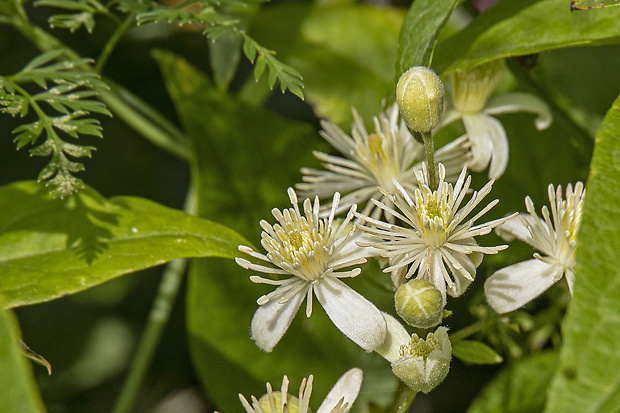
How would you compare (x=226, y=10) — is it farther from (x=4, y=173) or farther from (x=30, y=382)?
(x=30, y=382)

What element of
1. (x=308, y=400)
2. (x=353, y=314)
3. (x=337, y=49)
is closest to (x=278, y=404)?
(x=308, y=400)

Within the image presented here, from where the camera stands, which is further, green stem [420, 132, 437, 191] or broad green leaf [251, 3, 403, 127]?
broad green leaf [251, 3, 403, 127]

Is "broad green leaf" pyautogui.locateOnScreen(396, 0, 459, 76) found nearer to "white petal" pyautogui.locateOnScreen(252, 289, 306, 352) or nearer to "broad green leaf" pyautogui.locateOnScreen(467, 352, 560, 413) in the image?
"white petal" pyautogui.locateOnScreen(252, 289, 306, 352)

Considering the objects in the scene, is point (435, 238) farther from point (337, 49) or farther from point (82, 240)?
point (337, 49)

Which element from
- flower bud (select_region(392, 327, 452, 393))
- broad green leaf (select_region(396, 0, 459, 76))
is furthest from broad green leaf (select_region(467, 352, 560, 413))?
broad green leaf (select_region(396, 0, 459, 76))

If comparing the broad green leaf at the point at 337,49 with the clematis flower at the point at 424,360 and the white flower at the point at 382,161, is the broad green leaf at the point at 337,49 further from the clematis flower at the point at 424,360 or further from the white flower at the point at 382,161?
the clematis flower at the point at 424,360

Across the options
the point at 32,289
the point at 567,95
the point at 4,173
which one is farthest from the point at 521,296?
the point at 4,173

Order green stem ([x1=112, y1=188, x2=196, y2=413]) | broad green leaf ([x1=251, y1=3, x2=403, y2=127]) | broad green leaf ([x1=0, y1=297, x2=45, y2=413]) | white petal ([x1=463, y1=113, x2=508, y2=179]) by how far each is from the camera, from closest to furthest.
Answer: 1. broad green leaf ([x1=0, y1=297, x2=45, y2=413])
2. white petal ([x1=463, y1=113, x2=508, y2=179])
3. green stem ([x1=112, y1=188, x2=196, y2=413])
4. broad green leaf ([x1=251, y1=3, x2=403, y2=127])
